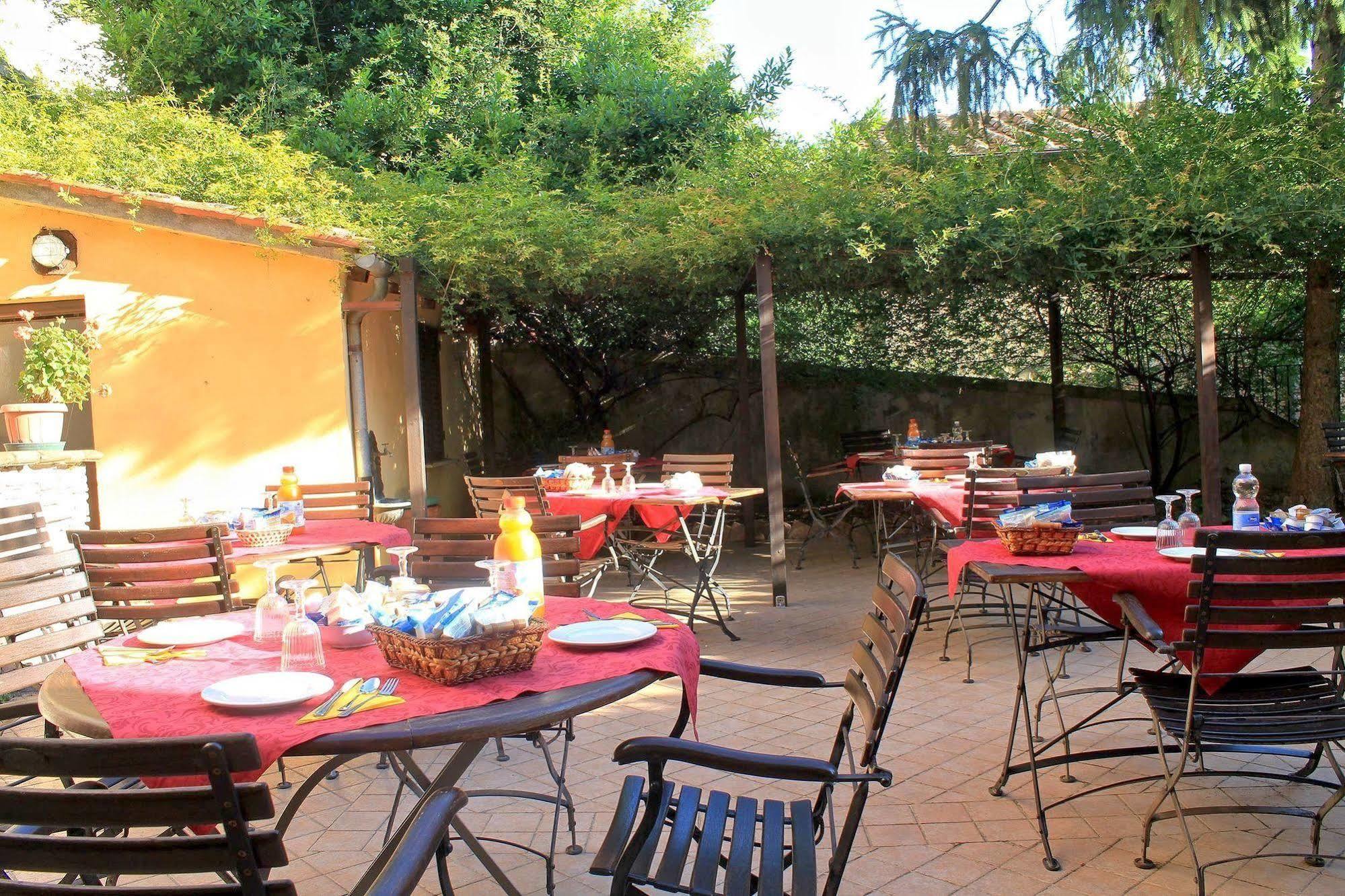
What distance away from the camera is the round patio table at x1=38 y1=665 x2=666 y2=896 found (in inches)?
70.1

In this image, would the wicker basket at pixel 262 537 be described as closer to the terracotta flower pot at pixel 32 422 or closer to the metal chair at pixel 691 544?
the metal chair at pixel 691 544

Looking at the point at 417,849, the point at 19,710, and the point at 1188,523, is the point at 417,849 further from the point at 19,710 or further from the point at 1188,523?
the point at 1188,523

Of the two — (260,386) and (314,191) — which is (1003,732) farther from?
(314,191)

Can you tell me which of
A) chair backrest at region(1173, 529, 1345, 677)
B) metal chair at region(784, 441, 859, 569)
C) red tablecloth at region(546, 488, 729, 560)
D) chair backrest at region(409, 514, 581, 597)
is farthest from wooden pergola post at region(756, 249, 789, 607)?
chair backrest at region(1173, 529, 1345, 677)

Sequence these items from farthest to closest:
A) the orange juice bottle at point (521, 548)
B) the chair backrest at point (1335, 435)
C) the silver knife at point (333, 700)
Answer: the chair backrest at point (1335, 435) → the orange juice bottle at point (521, 548) → the silver knife at point (333, 700)

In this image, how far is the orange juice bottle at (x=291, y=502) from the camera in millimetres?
4840

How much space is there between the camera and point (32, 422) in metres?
6.07

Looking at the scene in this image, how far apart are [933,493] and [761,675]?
3751 mm

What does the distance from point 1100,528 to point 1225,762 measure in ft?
3.64

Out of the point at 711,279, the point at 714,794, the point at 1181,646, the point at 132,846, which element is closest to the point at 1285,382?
the point at 711,279

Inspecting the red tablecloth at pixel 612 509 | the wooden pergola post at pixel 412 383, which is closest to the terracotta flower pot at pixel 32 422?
the wooden pergola post at pixel 412 383

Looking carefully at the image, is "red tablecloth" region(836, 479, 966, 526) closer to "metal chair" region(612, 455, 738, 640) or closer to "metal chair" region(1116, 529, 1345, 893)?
"metal chair" region(612, 455, 738, 640)

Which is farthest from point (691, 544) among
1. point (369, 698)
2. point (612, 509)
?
point (369, 698)

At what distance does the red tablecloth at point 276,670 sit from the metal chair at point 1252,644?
132 centimetres
